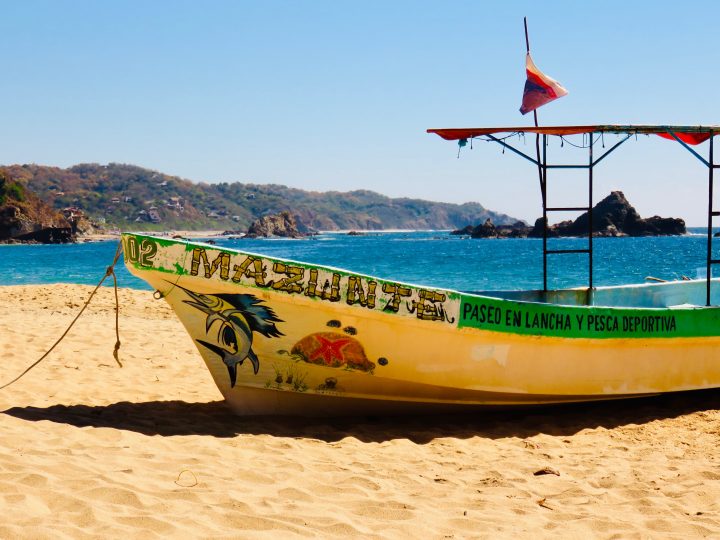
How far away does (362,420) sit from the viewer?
22.6 ft

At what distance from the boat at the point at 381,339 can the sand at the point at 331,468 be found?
11.7 inches

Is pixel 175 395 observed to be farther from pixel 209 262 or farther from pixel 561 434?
pixel 561 434

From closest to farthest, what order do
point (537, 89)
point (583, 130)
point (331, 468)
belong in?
point (331, 468) < point (583, 130) < point (537, 89)

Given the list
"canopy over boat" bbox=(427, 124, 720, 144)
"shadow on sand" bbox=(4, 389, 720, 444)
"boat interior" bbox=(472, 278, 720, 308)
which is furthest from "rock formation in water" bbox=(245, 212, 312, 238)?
"shadow on sand" bbox=(4, 389, 720, 444)

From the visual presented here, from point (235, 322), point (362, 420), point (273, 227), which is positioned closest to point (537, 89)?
point (362, 420)

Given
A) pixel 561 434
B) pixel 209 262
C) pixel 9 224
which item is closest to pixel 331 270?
pixel 209 262

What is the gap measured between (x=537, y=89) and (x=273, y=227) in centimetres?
17697

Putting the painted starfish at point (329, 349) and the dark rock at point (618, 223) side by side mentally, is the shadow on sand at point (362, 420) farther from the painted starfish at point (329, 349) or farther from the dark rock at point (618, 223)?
the dark rock at point (618, 223)

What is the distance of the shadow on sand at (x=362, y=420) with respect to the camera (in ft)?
20.4

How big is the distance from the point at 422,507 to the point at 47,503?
2.11m

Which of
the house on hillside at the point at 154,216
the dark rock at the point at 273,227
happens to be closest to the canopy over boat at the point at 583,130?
the dark rock at the point at 273,227

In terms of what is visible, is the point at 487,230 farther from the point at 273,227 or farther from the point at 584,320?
the point at 584,320

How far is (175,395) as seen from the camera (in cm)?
777

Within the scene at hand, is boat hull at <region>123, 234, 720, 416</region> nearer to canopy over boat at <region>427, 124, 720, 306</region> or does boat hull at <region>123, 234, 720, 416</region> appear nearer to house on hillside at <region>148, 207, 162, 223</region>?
canopy over boat at <region>427, 124, 720, 306</region>
